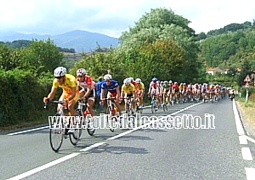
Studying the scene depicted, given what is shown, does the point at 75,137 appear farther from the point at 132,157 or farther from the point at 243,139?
the point at 243,139

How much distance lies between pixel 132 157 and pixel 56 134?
72.5 inches

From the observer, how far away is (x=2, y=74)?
16688 millimetres

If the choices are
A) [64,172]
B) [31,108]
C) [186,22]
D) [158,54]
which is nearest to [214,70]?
[186,22]

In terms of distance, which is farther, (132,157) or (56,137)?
(56,137)

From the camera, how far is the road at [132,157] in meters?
7.48

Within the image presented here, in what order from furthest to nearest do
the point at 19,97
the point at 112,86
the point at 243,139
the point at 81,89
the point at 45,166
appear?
the point at 19,97 → the point at 112,86 → the point at 81,89 → the point at 243,139 → the point at 45,166

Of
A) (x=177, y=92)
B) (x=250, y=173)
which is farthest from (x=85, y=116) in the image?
(x=177, y=92)

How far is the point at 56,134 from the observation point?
32.0 ft

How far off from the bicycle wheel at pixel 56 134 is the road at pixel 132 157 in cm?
16

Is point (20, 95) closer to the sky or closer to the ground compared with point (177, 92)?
closer to the sky

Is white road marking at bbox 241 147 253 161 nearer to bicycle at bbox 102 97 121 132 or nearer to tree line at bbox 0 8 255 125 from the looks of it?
bicycle at bbox 102 97 121 132

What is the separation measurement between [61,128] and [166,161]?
2631mm

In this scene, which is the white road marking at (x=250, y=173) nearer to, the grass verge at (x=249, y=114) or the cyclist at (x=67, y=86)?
the cyclist at (x=67, y=86)

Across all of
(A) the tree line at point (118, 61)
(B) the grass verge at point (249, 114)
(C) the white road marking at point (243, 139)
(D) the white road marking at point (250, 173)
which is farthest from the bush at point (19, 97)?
(D) the white road marking at point (250, 173)
